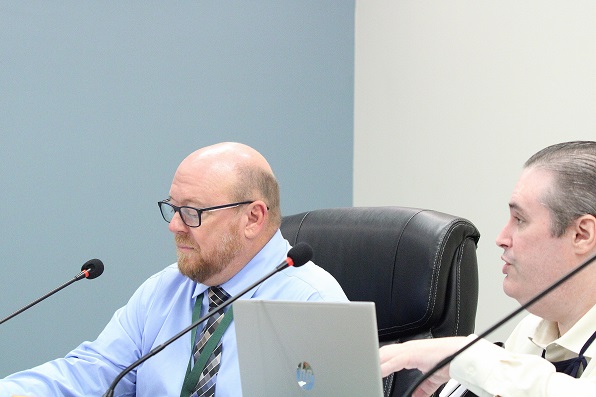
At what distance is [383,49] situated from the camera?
3773 millimetres

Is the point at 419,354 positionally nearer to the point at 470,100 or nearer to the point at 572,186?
the point at 572,186

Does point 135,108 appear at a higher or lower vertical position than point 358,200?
higher

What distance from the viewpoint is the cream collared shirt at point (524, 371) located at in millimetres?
1310

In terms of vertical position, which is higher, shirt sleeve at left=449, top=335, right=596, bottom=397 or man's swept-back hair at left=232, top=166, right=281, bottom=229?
man's swept-back hair at left=232, top=166, right=281, bottom=229

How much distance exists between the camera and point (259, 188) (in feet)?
7.25

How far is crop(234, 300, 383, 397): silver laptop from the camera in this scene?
1.26 m

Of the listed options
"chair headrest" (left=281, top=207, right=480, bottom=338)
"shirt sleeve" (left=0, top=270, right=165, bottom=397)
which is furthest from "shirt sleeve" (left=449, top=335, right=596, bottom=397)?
"shirt sleeve" (left=0, top=270, right=165, bottom=397)

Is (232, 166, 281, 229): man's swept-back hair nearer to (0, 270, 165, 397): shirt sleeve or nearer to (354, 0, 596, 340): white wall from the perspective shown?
(0, 270, 165, 397): shirt sleeve

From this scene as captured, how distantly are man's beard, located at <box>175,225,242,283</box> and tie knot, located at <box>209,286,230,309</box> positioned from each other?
45mm

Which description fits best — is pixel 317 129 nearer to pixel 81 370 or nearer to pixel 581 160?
pixel 81 370

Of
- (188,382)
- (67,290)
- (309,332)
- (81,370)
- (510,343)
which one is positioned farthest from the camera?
(67,290)

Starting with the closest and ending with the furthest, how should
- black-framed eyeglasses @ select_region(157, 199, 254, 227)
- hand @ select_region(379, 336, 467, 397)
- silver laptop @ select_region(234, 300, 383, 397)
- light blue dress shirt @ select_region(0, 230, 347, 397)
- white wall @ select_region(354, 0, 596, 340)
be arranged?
1. silver laptop @ select_region(234, 300, 383, 397)
2. hand @ select_region(379, 336, 467, 397)
3. light blue dress shirt @ select_region(0, 230, 347, 397)
4. black-framed eyeglasses @ select_region(157, 199, 254, 227)
5. white wall @ select_region(354, 0, 596, 340)

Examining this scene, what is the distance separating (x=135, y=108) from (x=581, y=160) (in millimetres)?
2280

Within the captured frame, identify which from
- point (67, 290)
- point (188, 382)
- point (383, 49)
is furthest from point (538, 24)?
point (67, 290)
